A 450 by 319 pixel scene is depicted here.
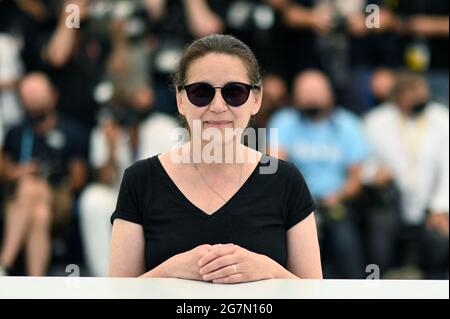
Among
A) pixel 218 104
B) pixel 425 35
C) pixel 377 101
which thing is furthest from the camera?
pixel 425 35

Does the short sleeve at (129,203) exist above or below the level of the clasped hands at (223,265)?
above

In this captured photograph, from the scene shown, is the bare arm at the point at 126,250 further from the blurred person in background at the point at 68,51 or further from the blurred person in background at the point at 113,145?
the blurred person in background at the point at 68,51

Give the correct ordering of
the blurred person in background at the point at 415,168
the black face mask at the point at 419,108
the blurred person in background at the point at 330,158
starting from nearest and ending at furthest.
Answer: the blurred person in background at the point at 330,158
the blurred person in background at the point at 415,168
the black face mask at the point at 419,108

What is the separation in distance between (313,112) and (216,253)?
435 cm

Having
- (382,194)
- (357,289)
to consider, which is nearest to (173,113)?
(382,194)

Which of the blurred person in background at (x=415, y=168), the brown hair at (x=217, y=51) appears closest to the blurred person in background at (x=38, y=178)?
the blurred person in background at (x=415, y=168)

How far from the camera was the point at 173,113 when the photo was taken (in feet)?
21.5

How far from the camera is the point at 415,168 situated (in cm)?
649

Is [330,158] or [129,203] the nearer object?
[129,203]

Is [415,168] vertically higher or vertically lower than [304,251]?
lower

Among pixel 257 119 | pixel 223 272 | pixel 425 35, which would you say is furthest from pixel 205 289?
pixel 425 35

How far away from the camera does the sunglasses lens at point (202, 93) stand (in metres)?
2.34

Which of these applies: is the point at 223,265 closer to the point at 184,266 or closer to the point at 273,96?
the point at 184,266

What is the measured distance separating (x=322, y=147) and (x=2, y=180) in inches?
88.3
